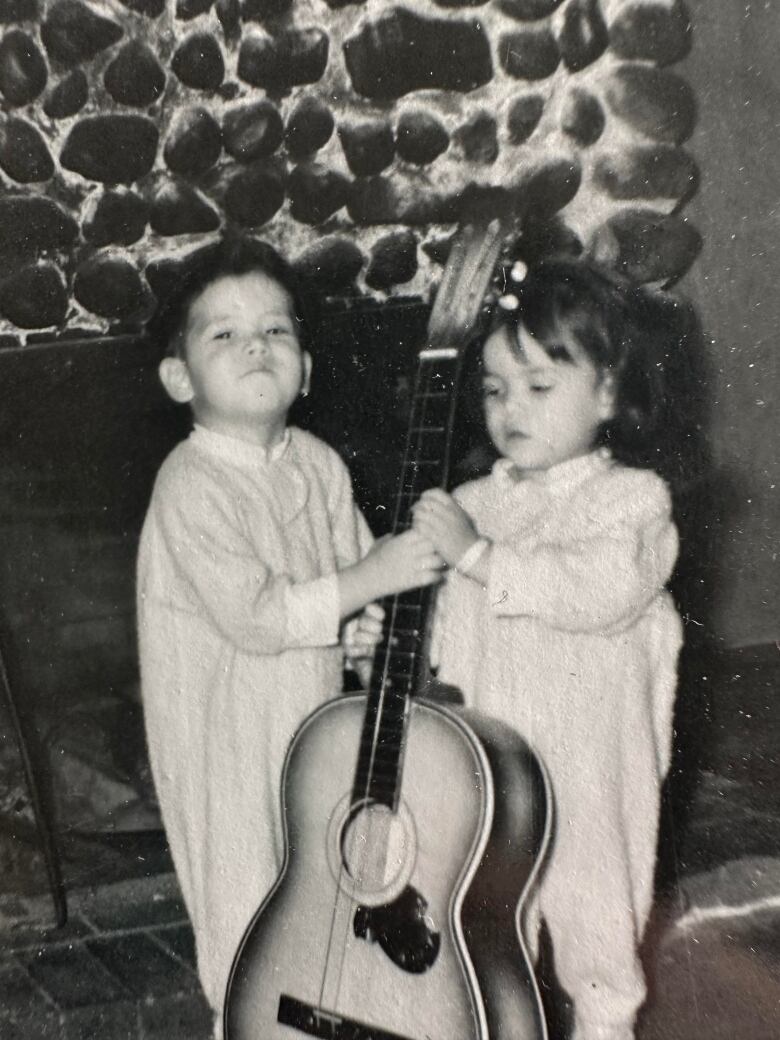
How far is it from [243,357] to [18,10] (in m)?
0.50

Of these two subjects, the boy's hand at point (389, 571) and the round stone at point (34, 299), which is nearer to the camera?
the boy's hand at point (389, 571)

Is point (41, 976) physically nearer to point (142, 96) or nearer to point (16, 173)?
point (16, 173)

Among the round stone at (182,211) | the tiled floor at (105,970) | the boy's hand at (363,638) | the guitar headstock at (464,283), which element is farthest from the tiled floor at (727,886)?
the round stone at (182,211)

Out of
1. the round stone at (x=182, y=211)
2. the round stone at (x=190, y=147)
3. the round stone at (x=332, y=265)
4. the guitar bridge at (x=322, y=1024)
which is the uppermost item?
the round stone at (x=190, y=147)

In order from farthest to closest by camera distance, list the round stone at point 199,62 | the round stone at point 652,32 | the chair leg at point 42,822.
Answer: the chair leg at point 42,822 < the round stone at point 199,62 < the round stone at point 652,32

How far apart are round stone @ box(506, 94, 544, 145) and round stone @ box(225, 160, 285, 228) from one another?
0.29 metres

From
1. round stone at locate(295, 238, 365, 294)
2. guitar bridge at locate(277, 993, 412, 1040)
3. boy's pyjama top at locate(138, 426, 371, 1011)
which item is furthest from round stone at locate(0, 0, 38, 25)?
guitar bridge at locate(277, 993, 412, 1040)

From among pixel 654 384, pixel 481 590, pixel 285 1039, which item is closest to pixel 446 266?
pixel 654 384

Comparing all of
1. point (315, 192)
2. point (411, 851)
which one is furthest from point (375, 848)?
point (315, 192)

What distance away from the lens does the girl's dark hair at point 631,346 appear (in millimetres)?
1043

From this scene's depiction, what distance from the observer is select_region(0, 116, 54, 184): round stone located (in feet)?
3.79

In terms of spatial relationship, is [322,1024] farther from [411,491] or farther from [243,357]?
[243,357]

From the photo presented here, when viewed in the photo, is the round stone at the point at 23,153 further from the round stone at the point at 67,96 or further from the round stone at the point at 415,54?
the round stone at the point at 415,54

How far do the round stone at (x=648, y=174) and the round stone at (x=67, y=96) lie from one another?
2.10 ft
